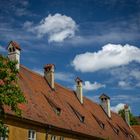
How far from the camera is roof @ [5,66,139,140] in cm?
3133

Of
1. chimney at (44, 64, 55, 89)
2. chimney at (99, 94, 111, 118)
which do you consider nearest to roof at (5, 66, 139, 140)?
chimney at (44, 64, 55, 89)

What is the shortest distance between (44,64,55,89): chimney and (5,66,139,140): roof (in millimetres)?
642

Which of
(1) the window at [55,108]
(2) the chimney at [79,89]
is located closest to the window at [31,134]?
(1) the window at [55,108]

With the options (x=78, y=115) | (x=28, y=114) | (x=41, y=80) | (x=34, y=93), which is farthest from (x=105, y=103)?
(x=28, y=114)

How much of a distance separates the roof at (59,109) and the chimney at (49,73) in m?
0.64

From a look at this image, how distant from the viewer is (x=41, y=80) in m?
38.2

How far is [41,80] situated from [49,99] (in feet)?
10.6

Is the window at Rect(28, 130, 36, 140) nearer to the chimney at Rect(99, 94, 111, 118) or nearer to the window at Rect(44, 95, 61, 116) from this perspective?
the window at Rect(44, 95, 61, 116)

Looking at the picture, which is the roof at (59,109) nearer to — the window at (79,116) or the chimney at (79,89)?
the window at (79,116)

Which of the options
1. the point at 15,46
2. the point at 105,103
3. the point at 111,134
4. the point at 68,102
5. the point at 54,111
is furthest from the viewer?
the point at 105,103

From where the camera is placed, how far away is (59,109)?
35469 mm

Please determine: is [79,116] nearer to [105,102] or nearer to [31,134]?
[31,134]

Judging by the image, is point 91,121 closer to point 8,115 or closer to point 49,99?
point 49,99

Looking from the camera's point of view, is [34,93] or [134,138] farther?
[134,138]
